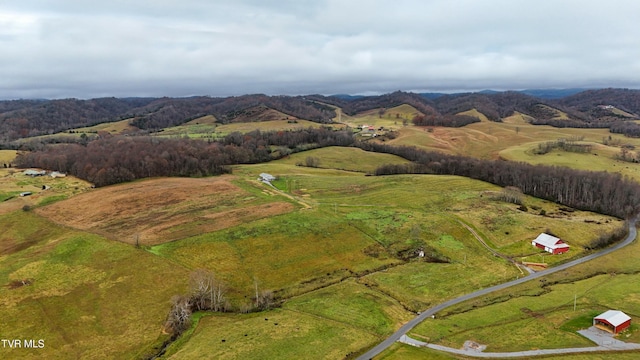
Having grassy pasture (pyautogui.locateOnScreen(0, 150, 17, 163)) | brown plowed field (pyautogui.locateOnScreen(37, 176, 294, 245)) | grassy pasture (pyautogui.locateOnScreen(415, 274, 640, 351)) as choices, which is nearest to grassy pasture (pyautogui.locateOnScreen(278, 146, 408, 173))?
brown plowed field (pyautogui.locateOnScreen(37, 176, 294, 245))

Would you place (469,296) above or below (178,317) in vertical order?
below

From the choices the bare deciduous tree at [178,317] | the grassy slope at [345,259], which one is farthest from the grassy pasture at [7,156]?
the bare deciduous tree at [178,317]

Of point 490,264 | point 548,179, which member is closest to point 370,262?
point 490,264

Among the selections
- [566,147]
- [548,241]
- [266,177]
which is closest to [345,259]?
[548,241]

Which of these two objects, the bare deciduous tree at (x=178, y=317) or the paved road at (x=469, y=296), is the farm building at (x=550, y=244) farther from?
the bare deciduous tree at (x=178, y=317)

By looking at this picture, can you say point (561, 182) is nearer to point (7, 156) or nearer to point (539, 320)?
point (539, 320)

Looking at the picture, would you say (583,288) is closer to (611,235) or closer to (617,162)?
(611,235)
